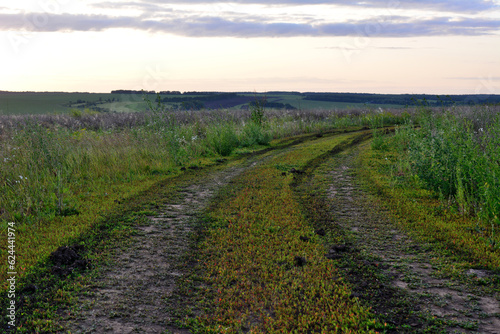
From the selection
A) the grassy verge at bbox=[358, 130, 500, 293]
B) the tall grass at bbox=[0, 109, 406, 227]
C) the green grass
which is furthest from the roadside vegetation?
the green grass

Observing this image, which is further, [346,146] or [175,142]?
[346,146]

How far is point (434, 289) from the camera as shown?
406 cm

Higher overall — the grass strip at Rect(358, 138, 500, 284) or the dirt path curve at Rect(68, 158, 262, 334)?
the grass strip at Rect(358, 138, 500, 284)

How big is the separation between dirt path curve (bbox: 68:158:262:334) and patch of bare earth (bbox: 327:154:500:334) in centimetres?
212

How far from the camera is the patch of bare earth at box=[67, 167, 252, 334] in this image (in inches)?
137

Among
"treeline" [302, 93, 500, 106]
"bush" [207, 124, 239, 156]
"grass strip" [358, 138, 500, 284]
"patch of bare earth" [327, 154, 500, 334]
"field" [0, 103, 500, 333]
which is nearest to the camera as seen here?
"patch of bare earth" [327, 154, 500, 334]

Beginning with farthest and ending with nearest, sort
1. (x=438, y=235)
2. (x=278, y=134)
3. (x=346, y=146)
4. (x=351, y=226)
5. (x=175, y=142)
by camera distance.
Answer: (x=278, y=134) < (x=346, y=146) < (x=175, y=142) < (x=351, y=226) < (x=438, y=235)

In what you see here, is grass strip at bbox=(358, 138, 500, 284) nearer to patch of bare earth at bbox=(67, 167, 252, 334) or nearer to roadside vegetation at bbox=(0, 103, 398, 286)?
patch of bare earth at bbox=(67, 167, 252, 334)

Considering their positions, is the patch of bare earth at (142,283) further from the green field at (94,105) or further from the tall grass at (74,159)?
the green field at (94,105)

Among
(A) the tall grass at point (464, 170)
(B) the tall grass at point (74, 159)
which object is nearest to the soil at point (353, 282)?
(A) the tall grass at point (464, 170)

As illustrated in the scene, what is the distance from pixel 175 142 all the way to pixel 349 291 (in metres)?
9.23

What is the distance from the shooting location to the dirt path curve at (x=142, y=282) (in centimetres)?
348

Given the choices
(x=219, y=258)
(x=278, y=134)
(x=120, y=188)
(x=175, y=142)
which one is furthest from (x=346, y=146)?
(x=219, y=258)

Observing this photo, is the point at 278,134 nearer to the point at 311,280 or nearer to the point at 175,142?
the point at 175,142
